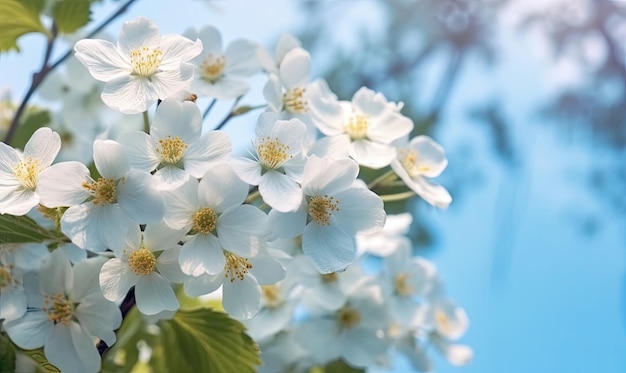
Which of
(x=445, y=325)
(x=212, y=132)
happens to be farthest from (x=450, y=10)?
(x=212, y=132)

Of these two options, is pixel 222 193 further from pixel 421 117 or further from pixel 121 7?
pixel 421 117

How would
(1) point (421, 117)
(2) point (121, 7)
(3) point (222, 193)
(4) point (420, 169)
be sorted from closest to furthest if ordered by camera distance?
(3) point (222, 193) → (4) point (420, 169) → (2) point (121, 7) → (1) point (421, 117)

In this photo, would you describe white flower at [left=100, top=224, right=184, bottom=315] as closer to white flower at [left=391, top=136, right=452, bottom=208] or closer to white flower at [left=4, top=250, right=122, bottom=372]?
white flower at [left=4, top=250, right=122, bottom=372]

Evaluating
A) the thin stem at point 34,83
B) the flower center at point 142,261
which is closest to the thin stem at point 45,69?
the thin stem at point 34,83

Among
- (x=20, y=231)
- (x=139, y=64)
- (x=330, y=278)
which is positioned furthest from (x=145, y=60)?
(x=330, y=278)

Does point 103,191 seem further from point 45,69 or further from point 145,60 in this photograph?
point 45,69

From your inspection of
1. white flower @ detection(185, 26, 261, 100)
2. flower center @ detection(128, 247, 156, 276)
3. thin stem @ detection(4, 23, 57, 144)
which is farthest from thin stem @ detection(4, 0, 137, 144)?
flower center @ detection(128, 247, 156, 276)
